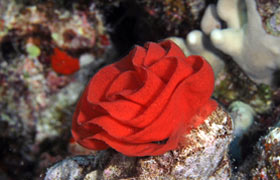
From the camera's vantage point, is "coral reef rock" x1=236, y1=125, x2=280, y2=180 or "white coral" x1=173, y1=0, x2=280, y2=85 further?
"white coral" x1=173, y1=0, x2=280, y2=85

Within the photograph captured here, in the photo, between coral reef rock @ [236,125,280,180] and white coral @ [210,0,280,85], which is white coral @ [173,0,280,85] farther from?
coral reef rock @ [236,125,280,180]

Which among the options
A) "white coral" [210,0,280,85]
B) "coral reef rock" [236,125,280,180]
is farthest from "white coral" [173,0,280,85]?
"coral reef rock" [236,125,280,180]

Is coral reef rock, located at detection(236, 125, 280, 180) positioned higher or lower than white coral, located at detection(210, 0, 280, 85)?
lower

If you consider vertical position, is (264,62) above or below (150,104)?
below

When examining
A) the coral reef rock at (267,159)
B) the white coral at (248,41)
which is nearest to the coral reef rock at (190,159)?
the coral reef rock at (267,159)

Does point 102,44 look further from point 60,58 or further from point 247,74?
point 247,74

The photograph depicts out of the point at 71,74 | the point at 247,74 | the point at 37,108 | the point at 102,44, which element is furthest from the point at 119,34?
the point at 247,74

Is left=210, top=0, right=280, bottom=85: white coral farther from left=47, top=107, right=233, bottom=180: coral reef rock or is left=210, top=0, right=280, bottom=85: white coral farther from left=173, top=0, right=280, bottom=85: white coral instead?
left=47, top=107, right=233, bottom=180: coral reef rock

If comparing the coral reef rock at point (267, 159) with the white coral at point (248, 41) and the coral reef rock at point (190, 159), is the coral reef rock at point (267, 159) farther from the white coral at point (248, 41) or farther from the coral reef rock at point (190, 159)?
the white coral at point (248, 41)

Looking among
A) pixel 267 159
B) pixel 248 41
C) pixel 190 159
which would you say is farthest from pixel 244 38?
pixel 190 159
